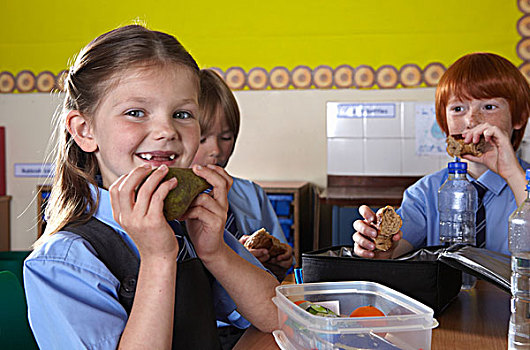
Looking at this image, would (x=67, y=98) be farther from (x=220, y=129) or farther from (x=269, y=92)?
(x=269, y=92)

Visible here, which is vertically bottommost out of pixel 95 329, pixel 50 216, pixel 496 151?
pixel 95 329

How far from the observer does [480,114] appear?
5.58 ft

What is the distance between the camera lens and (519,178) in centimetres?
159

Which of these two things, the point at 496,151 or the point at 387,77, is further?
the point at 387,77

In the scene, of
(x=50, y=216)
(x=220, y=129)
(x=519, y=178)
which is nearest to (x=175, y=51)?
(x=50, y=216)

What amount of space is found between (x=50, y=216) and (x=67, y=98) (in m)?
0.24

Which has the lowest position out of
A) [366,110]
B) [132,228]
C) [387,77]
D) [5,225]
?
[5,225]

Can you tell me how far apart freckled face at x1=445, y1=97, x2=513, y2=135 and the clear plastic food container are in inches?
37.8

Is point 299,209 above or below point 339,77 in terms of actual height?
below

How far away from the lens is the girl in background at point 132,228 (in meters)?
0.83

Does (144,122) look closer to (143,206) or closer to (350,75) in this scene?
(143,206)

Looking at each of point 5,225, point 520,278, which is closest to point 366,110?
point 5,225

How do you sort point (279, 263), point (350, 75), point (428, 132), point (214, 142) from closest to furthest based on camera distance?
point (279, 263) → point (214, 142) → point (428, 132) → point (350, 75)

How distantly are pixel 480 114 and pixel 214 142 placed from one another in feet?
2.75
